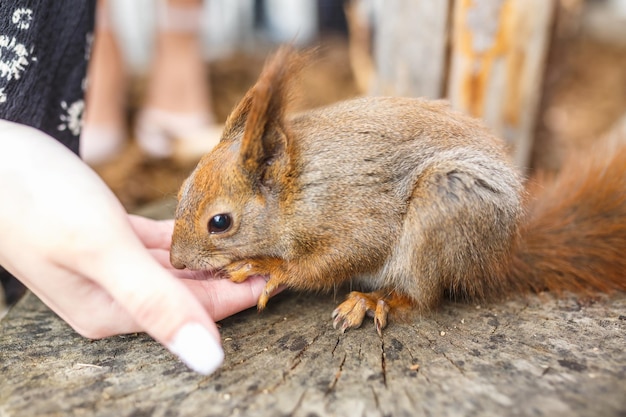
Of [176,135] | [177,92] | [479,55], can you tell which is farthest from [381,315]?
[177,92]

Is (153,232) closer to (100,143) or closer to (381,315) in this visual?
(381,315)

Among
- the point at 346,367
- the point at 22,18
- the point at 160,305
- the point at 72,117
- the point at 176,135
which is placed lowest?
the point at 346,367

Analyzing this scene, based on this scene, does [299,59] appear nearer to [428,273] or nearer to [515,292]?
[428,273]

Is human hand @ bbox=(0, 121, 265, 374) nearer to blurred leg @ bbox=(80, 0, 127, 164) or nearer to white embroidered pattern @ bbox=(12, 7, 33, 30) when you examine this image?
white embroidered pattern @ bbox=(12, 7, 33, 30)

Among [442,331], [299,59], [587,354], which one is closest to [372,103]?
[299,59]

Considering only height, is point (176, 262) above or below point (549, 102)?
below

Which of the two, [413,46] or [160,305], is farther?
[413,46]

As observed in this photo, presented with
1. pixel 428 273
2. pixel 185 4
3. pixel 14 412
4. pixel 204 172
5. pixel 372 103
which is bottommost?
pixel 14 412

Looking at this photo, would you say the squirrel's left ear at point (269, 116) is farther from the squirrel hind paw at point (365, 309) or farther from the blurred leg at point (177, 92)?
the blurred leg at point (177, 92)
